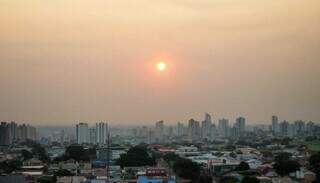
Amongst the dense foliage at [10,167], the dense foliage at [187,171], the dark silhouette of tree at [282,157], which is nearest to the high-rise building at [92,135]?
the dense foliage at [10,167]

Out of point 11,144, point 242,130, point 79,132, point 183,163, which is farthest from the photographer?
point 242,130

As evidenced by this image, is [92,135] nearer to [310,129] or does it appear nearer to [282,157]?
[310,129]

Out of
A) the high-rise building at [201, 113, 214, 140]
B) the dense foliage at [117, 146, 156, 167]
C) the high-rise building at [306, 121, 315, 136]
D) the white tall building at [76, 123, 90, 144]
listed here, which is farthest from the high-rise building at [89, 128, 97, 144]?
the dense foliage at [117, 146, 156, 167]

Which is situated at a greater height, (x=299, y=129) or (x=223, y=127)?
(x=223, y=127)

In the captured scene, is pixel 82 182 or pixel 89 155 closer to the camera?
pixel 82 182

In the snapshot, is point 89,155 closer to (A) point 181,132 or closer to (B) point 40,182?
(B) point 40,182

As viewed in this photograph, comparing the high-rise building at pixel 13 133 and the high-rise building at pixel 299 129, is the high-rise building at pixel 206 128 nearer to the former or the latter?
the high-rise building at pixel 299 129

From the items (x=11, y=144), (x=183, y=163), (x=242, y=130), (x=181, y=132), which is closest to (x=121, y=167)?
(x=183, y=163)

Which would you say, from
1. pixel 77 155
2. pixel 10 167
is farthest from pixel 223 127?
pixel 10 167
